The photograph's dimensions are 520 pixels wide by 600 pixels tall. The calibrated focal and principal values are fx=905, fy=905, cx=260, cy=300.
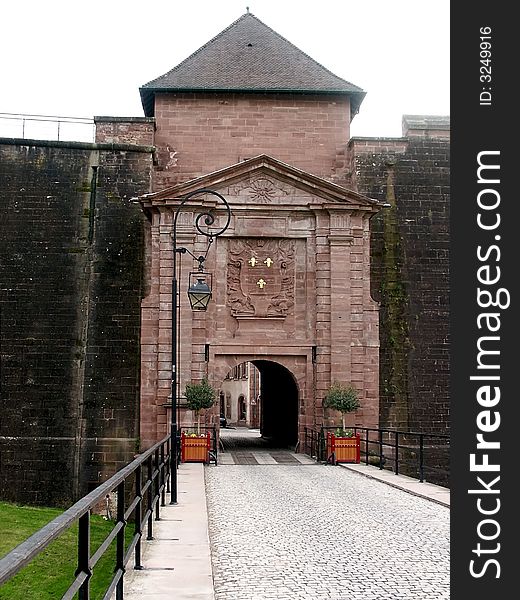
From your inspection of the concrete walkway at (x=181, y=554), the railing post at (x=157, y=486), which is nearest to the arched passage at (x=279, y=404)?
the concrete walkway at (x=181, y=554)

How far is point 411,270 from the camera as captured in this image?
26.3 metres

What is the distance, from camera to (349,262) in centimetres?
2494

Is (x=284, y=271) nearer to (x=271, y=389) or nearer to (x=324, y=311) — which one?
(x=324, y=311)

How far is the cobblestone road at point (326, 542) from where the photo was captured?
7.51 meters

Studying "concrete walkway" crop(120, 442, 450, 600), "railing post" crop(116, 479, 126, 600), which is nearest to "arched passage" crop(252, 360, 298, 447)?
"concrete walkway" crop(120, 442, 450, 600)

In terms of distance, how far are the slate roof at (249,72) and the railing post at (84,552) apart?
23.8 m

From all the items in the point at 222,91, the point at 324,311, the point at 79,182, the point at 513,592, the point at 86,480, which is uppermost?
the point at 222,91

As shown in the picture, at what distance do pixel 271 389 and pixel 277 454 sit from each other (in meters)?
10.6

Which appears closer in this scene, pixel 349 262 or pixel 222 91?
pixel 349 262

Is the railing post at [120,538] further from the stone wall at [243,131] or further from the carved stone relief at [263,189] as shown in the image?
the stone wall at [243,131]

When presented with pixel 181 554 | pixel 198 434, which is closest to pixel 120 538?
pixel 181 554

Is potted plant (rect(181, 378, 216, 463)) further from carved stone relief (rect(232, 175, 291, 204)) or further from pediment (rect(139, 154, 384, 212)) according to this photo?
carved stone relief (rect(232, 175, 291, 204))

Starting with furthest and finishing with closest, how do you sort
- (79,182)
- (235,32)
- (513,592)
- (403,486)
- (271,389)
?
(271,389) < (235,32) < (79,182) < (403,486) < (513,592)

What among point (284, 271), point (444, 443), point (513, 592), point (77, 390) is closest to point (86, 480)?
point (77, 390)
